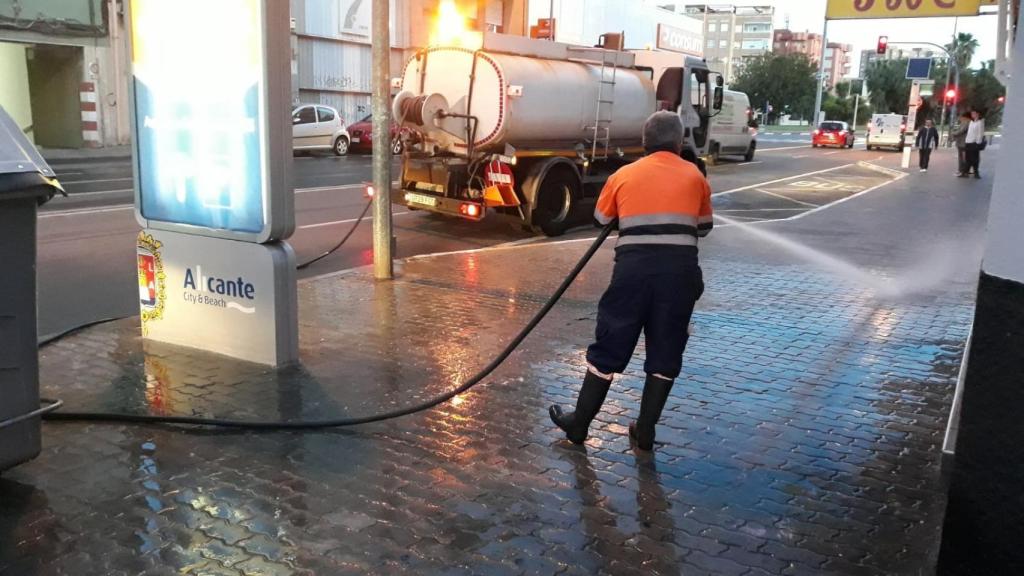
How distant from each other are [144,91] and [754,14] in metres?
166

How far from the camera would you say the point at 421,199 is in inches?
516

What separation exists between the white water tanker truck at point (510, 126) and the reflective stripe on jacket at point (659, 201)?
781 cm

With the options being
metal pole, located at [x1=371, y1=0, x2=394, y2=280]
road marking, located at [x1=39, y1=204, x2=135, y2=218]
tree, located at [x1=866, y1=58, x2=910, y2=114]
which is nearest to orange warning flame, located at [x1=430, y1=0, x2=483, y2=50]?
metal pole, located at [x1=371, y1=0, x2=394, y2=280]

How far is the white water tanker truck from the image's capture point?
12430mm

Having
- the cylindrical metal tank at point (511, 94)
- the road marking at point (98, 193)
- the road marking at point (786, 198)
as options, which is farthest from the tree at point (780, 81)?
the road marking at point (98, 193)

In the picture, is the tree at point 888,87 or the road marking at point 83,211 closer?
the road marking at point 83,211

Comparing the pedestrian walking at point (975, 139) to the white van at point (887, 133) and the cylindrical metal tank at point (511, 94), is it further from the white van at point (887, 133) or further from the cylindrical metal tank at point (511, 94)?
the white van at point (887, 133)

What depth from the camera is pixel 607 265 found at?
10.8 metres

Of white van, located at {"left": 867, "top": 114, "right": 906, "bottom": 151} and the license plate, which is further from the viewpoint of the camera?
white van, located at {"left": 867, "top": 114, "right": 906, "bottom": 151}

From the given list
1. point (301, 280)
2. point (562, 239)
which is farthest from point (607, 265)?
point (301, 280)

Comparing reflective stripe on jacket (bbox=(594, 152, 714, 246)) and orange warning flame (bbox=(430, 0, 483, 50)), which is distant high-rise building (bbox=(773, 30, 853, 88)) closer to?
orange warning flame (bbox=(430, 0, 483, 50))

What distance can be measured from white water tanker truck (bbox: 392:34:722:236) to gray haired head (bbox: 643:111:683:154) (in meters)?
7.69

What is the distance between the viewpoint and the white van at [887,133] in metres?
45.2

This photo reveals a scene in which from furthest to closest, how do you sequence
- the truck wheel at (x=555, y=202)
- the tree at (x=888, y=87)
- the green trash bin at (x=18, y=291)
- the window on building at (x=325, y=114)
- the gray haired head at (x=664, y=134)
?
the tree at (x=888, y=87) → the window on building at (x=325, y=114) → the truck wheel at (x=555, y=202) → the gray haired head at (x=664, y=134) → the green trash bin at (x=18, y=291)
